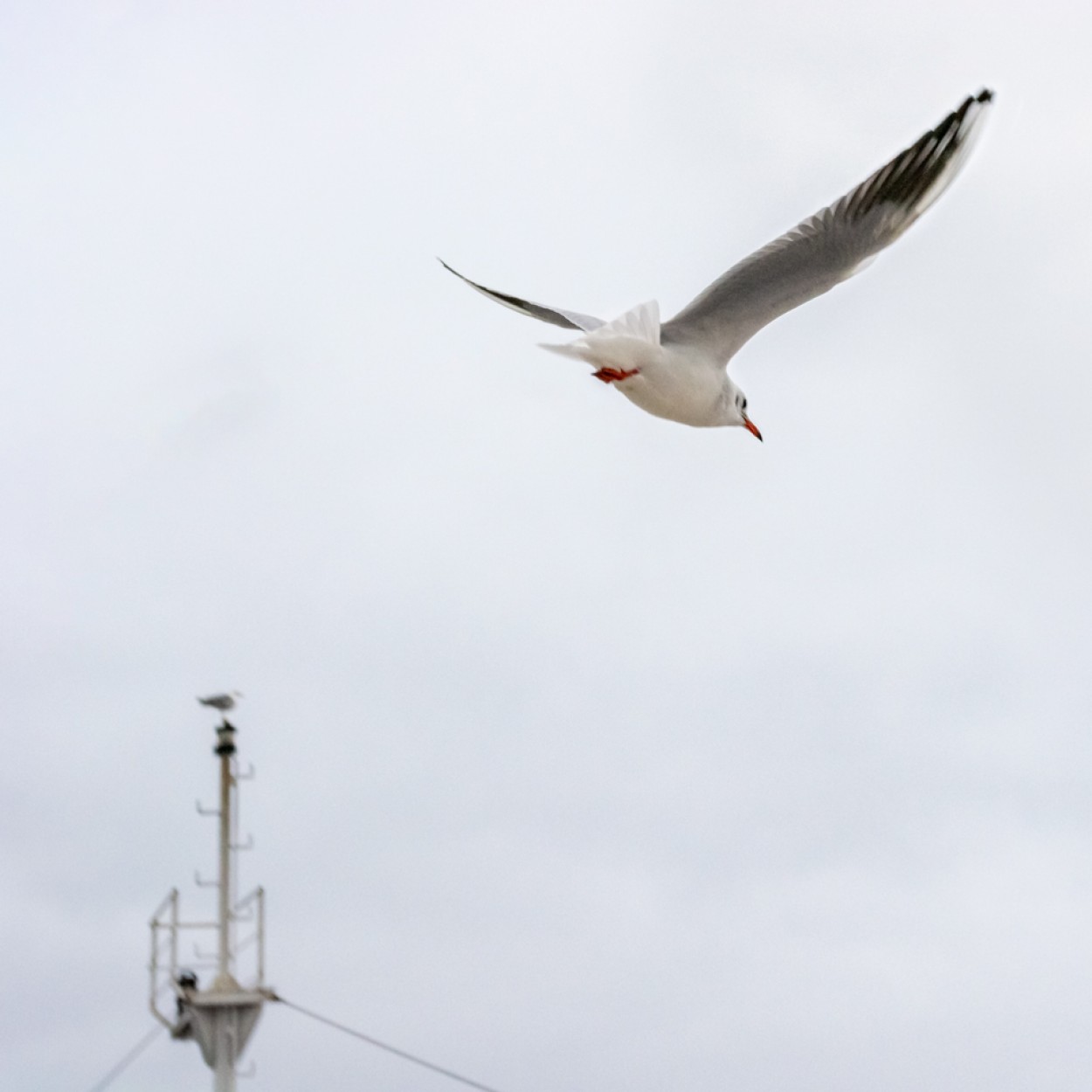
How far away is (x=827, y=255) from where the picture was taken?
52.9 ft

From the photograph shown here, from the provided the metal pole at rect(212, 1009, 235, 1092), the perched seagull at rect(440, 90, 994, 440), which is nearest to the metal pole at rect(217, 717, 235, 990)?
the metal pole at rect(212, 1009, 235, 1092)

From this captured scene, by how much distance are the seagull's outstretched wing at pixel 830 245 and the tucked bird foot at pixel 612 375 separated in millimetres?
735

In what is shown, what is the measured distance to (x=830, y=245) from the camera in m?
16.1

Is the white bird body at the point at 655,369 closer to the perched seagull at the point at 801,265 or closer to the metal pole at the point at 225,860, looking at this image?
the perched seagull at the point at 801,265

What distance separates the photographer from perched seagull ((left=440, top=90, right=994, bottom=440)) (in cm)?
1591

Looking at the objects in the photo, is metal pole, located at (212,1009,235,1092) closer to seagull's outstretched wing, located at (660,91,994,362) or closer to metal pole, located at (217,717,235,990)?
metal pole, located at (217,717,235,990)

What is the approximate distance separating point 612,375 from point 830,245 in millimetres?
1511

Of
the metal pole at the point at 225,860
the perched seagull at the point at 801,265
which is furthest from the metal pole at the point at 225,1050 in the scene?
the perched seagull at the point at 801,265

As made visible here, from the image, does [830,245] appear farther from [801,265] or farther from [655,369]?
[655,369]

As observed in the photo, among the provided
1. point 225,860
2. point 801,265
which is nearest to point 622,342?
point 801,265

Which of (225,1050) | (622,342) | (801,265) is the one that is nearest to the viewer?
(622,342)

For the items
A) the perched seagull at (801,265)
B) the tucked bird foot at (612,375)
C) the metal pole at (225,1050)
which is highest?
the perched seagull at (801,265)

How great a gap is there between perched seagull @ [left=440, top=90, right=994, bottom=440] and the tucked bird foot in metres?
0.49

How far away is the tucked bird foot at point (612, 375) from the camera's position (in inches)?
599
